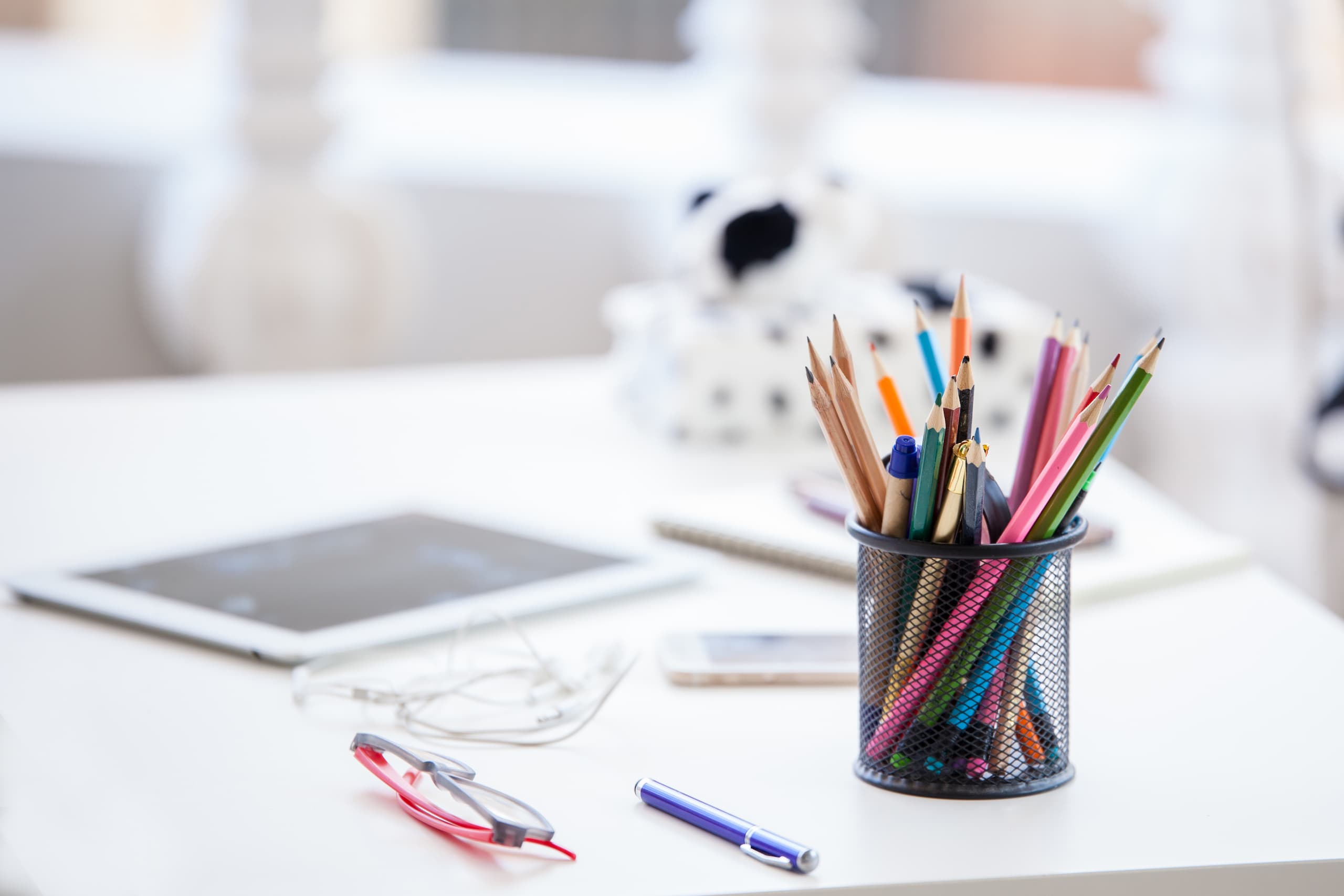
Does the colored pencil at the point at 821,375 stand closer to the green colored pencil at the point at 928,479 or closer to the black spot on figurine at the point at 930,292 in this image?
the green colored pencil at the point at 928,479

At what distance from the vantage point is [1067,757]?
0.56 metres

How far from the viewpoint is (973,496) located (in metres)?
0.52

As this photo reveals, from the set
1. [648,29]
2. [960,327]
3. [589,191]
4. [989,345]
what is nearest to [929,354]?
[960,327]

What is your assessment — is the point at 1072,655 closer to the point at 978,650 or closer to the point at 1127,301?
the point at 978,650

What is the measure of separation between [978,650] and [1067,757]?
0.07 meters

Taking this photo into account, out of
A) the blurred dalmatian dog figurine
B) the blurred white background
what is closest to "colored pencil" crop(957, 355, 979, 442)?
the blurred dalmatian dog figurine

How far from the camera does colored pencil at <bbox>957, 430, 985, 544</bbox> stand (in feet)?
1.70

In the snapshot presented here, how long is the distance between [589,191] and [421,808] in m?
1.75

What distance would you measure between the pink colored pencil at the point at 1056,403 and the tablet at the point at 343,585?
0.24 metres

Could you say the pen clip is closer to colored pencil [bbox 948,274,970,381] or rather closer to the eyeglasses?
the eyeglasses

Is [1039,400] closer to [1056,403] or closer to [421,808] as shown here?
[1056,403]

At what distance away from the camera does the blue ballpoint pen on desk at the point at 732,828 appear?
0.48 meters

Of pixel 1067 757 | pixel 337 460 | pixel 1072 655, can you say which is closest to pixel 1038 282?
pixel 337 460

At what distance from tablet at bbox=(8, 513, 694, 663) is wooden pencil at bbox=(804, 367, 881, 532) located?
9.3 inches
